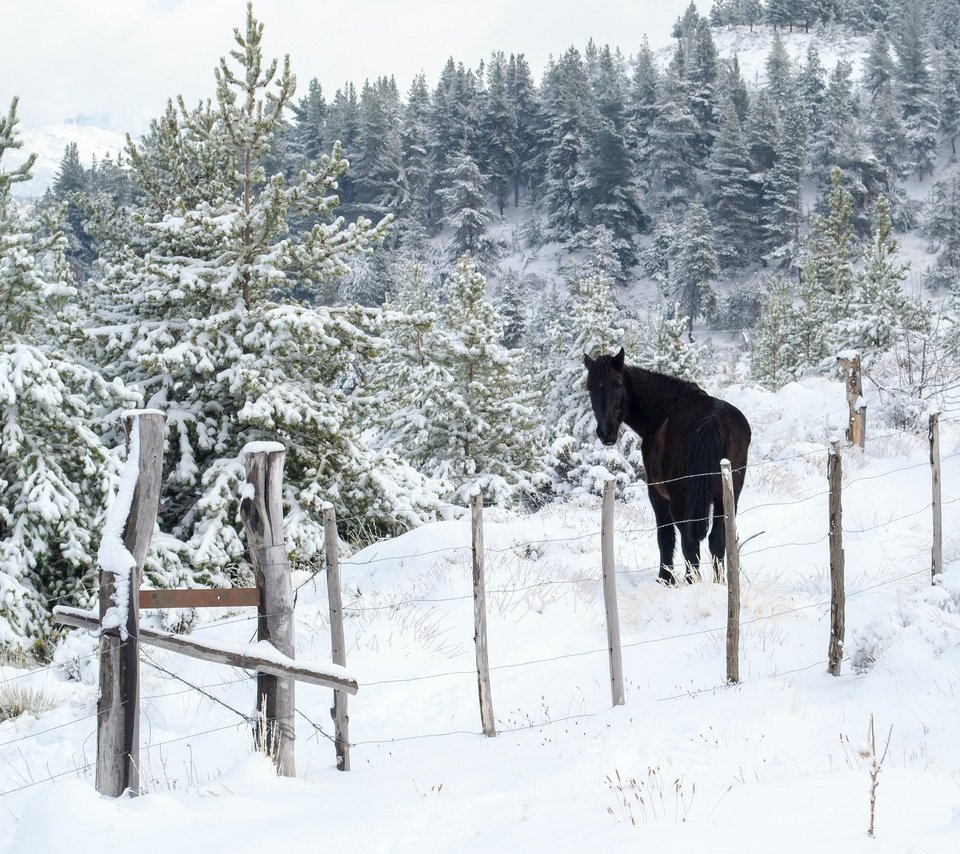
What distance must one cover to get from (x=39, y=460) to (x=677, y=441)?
23.1 feet

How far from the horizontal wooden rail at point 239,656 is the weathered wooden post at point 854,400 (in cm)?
1303

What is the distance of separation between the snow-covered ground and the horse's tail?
0.82m

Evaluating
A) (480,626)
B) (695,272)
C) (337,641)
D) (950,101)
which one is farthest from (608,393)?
(950,101)

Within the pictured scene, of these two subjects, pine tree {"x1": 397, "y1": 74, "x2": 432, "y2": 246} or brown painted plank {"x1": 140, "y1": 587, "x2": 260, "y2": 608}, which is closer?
brown painted plank {"x1": 140, "y1": 587, "x2": 260, "y2": 608}

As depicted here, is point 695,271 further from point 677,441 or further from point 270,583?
point 270,583

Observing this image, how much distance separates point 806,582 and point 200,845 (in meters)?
6.79

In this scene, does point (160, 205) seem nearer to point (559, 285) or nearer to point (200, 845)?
point (200, 845)

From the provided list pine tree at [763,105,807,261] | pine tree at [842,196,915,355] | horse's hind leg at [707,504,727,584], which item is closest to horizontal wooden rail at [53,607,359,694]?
horse's hind leg at [707,504,727,584]

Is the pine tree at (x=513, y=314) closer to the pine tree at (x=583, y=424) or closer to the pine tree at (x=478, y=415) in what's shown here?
the pine tree at (x=583, y=424)

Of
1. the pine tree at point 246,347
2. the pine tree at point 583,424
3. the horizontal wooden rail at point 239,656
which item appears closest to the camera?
the horizontal wooden rail at point 239,656

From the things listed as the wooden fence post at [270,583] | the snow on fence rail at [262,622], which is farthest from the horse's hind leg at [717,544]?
the wooden fence post at [270,583]

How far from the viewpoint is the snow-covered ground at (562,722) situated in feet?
11.3

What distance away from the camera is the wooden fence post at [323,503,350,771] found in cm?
513

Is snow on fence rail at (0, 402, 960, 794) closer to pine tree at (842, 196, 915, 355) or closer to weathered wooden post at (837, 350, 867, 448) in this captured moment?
weathered wooden post at (837, 350, 867, 448)
